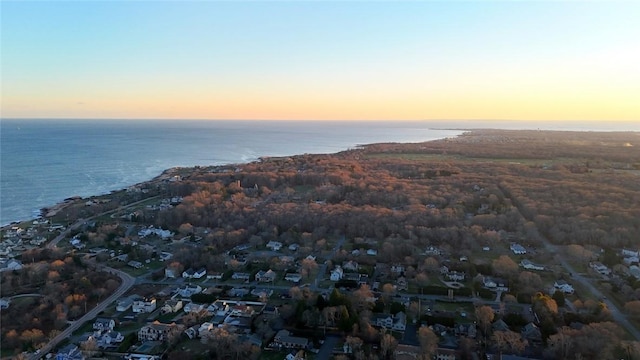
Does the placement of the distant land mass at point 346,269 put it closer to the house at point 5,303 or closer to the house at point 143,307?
the house at point 143,307

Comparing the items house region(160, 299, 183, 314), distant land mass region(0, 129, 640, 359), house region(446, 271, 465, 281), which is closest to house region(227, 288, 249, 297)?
distant land mass region(0, 129, 640, 359)

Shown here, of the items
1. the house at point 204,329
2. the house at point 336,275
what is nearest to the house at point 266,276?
the house at point 336,275

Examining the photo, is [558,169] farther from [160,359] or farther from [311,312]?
[160,359]

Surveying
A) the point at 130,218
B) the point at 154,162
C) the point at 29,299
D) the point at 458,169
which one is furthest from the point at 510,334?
→ the point at 154,162

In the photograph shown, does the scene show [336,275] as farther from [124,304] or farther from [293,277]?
[124,304]

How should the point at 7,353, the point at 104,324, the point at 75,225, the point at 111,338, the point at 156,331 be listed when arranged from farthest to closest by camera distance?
1. the point at 75,225
2. the point at 104,324
3. the point at 156,331
4. the point at 111,338
5. the point at 7,353

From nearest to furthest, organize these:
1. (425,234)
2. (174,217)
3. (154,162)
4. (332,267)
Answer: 1. (332,267)
2. (425,234)
3. (174,217)
4. (154,162)

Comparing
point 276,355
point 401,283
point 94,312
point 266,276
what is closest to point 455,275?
point 401,283
